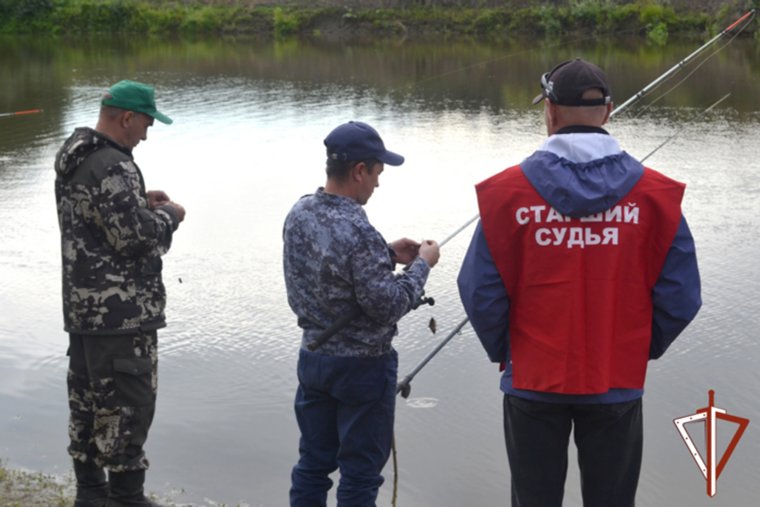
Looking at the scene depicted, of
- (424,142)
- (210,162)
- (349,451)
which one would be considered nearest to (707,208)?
(424,142)

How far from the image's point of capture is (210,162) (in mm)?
12617

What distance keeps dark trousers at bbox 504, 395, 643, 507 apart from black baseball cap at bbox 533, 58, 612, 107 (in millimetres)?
802

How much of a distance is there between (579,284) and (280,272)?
17.4 feet

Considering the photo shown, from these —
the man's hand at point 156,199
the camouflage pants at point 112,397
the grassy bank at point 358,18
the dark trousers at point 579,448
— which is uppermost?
the man's hand at point 156,199

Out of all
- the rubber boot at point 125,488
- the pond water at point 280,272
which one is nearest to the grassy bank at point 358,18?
the pond water at point 280,272

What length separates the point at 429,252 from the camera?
12.4 ft

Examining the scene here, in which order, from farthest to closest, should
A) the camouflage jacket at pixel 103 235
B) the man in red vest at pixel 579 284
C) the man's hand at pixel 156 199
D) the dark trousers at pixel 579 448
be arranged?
the man's hand at pixel 156 199 → the camouflage jacket at pixel 103 235 → the dark trousers at pixel 579 448 → the man in red vest at pixel 579 284

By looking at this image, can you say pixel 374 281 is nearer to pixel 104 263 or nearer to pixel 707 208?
pixel 104 263

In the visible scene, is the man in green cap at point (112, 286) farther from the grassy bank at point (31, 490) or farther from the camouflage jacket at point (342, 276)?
the camouflage jacket at point (342, 276)

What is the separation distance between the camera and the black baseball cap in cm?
303

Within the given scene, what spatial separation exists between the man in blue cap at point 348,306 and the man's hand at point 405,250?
0.12 m

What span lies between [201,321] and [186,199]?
12.0ft

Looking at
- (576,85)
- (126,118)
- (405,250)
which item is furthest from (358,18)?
(576,85)

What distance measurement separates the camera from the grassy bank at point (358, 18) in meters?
33.3
